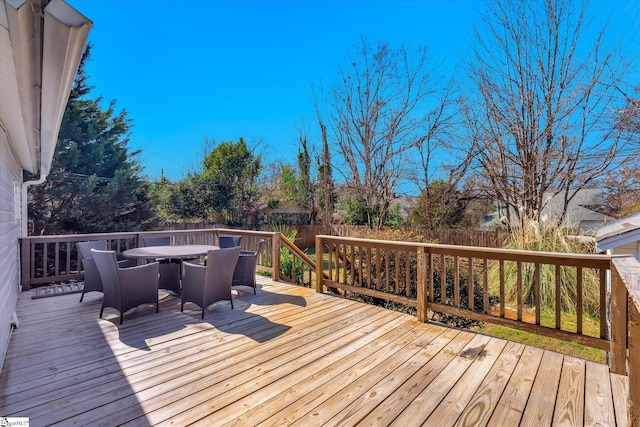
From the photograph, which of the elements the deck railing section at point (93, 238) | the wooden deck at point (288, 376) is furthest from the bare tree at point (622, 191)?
the deck railing section at point (93, 238)

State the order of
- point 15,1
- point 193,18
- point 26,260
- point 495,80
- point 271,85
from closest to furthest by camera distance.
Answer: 1. point 15,1
2. point 26,260
3. point 495,80
4. point 193,18
5. point 271,85

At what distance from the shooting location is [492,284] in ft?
20.2

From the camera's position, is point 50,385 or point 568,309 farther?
point 568,309

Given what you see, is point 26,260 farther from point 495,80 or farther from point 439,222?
point 495,80

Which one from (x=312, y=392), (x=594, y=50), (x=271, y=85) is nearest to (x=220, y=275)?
(x=312, y=392)

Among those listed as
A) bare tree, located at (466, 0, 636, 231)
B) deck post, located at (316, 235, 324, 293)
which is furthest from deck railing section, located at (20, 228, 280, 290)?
bare tree, located at (466, 0, 636, 231)

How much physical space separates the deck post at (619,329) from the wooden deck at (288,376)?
123 millimetres

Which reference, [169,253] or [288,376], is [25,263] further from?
[288,376]

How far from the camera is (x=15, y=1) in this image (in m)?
1.01

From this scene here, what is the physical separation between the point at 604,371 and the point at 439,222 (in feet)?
25.7

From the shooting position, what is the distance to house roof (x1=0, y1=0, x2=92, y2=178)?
3.63ft

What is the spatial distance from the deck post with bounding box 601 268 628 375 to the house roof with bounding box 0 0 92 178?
12.0 ft

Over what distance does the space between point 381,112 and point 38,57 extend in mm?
9781

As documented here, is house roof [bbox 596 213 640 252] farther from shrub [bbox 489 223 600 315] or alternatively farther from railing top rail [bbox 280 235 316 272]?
railing top rail [bbox 280 235 316 272]
